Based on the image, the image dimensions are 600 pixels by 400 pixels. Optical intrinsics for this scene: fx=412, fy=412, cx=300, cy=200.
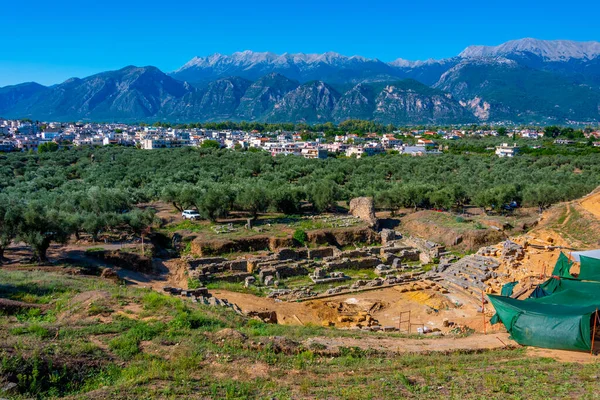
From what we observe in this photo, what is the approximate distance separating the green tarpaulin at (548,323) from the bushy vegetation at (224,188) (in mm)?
22880

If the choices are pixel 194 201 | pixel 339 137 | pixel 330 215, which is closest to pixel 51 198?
pixel 194 201

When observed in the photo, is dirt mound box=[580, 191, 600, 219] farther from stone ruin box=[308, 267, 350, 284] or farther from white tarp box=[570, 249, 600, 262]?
stone ruin box=[308, 267, 350, 284]

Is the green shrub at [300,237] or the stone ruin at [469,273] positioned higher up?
the green shrub at [300,237]

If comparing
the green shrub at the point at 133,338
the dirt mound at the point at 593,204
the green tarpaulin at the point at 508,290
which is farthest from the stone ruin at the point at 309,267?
the dirt mound at the point at 593,204

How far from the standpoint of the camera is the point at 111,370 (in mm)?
9602

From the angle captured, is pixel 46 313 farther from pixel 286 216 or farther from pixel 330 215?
pixel 330 215

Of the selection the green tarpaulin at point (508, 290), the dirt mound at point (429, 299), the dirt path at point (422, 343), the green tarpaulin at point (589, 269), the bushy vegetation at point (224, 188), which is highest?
the bushy vegetation at point (224, 188)

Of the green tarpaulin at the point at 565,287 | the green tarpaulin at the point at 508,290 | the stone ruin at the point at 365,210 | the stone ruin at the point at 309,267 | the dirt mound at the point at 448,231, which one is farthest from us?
the stone ruin at the point at 365,210

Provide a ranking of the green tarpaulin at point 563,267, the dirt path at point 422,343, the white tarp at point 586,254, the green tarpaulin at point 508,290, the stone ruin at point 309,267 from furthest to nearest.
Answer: the stone ruin at point 309,267 < the white tarp at point 586,254 < the green tarpaulin at point 563,267 < the green tarpaulin at point 508,290 < the dirt path at point 422,343

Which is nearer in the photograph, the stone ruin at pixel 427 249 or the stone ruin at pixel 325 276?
the stone ruin at pixel 325 276

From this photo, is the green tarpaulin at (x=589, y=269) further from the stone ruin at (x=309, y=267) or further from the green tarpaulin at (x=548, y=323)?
the stone ruin at (x=309, y=267)

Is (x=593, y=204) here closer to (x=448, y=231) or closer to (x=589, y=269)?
(x=448, y=231)

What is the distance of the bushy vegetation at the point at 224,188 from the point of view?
2725cm

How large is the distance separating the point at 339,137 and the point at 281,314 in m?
138
